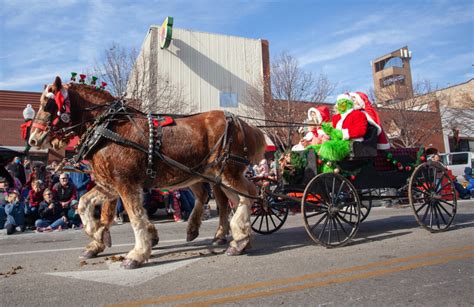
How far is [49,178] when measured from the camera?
10742 mm

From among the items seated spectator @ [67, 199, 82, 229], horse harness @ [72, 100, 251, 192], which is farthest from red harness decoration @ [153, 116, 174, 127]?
seated spectator @ [67, 199, 82, 229]

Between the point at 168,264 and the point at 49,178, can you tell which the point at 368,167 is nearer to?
the point at 168,264

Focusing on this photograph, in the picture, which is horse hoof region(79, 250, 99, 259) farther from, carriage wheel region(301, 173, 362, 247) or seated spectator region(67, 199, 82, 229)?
seated spectator region(67, 199, 82, 229)

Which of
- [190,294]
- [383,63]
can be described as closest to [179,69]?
[190,294]

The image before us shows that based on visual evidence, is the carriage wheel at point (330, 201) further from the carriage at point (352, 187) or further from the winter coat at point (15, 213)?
the winter coat at point (15, 213)

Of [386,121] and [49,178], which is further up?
[386,121]

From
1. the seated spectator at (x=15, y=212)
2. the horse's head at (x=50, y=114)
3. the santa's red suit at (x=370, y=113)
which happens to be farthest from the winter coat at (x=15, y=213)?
the santa's red suit at (x=370, y=113)

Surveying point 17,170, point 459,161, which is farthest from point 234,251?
point 459,161

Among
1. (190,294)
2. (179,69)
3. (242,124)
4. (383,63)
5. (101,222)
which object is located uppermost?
(383,63)

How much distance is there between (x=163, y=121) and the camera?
5.30m

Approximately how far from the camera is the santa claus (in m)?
6.16

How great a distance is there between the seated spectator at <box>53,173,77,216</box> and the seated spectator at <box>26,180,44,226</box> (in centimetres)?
38

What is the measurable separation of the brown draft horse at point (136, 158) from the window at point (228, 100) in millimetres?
21565

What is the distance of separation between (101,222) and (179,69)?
69.8 feet
